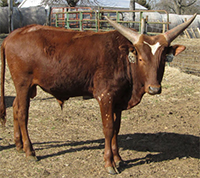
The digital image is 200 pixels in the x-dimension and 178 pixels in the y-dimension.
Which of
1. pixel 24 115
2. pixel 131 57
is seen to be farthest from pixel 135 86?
pixel 24 115

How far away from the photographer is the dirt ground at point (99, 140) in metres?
4.25

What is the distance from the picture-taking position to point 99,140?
535 cm

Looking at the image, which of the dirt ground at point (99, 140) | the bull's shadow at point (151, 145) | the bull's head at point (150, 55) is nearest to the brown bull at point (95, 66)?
the bull's head at point (150, 55)

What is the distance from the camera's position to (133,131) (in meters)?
5.86

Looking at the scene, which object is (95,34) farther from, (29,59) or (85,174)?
(85,174)

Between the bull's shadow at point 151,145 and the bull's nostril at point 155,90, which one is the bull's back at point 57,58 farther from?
the bull's shadow at point 151,145

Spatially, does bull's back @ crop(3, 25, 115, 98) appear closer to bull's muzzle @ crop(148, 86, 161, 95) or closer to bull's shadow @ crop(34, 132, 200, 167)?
bull's muzzle @ crop(148, 86, 161, 95)

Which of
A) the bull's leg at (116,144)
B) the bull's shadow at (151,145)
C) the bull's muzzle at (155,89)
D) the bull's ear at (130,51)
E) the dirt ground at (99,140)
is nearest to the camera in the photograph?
the bull's muzzle at (155,89)

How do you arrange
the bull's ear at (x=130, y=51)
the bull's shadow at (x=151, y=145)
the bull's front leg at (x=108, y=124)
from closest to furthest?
the bull's ear at (x=130, y=51), the bull's front leg at (x=108, y=124), the bull's shadow at (x=151, y=145)

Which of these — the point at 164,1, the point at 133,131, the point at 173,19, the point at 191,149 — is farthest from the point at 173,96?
the point at 164,1

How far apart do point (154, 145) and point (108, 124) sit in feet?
4.69

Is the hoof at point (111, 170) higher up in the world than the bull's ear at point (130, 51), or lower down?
lower down

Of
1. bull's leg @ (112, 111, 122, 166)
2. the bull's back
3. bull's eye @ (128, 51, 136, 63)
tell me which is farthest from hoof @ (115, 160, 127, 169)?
bull's eye @ (128, 51, 136, 63)

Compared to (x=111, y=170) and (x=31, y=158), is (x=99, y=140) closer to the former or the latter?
(x=111, y=170)
